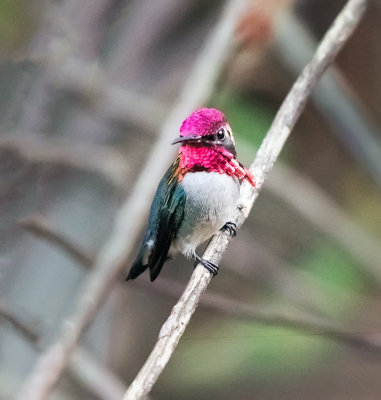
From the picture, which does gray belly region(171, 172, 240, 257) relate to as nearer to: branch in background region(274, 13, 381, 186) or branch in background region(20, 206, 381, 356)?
branch in background region(20, 206, 381, 356)

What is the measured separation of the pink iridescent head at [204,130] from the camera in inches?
21.5

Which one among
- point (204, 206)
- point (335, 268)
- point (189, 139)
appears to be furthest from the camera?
point (335, 268)

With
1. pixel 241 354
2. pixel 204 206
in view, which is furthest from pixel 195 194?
pixel 241 354

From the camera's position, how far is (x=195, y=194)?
63cm

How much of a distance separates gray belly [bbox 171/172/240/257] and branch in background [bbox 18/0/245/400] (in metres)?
0.07

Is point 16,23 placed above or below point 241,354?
above

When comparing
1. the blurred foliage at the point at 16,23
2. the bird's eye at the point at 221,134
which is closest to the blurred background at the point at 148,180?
the blurred foliage at the point at 16,23

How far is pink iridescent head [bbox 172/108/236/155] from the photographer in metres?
0.55

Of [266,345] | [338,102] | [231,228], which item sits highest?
[338,102]

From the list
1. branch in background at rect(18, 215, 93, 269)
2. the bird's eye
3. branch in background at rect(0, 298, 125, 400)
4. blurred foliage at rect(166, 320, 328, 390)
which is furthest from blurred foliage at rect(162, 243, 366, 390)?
the bird's eye

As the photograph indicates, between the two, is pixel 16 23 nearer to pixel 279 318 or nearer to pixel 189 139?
pixel 189 139

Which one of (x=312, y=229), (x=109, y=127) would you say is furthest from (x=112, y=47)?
(x=312, y=229)

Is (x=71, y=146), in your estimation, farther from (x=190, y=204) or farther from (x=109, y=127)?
(x=190, y=204)

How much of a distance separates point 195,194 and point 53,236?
155 millimetres
